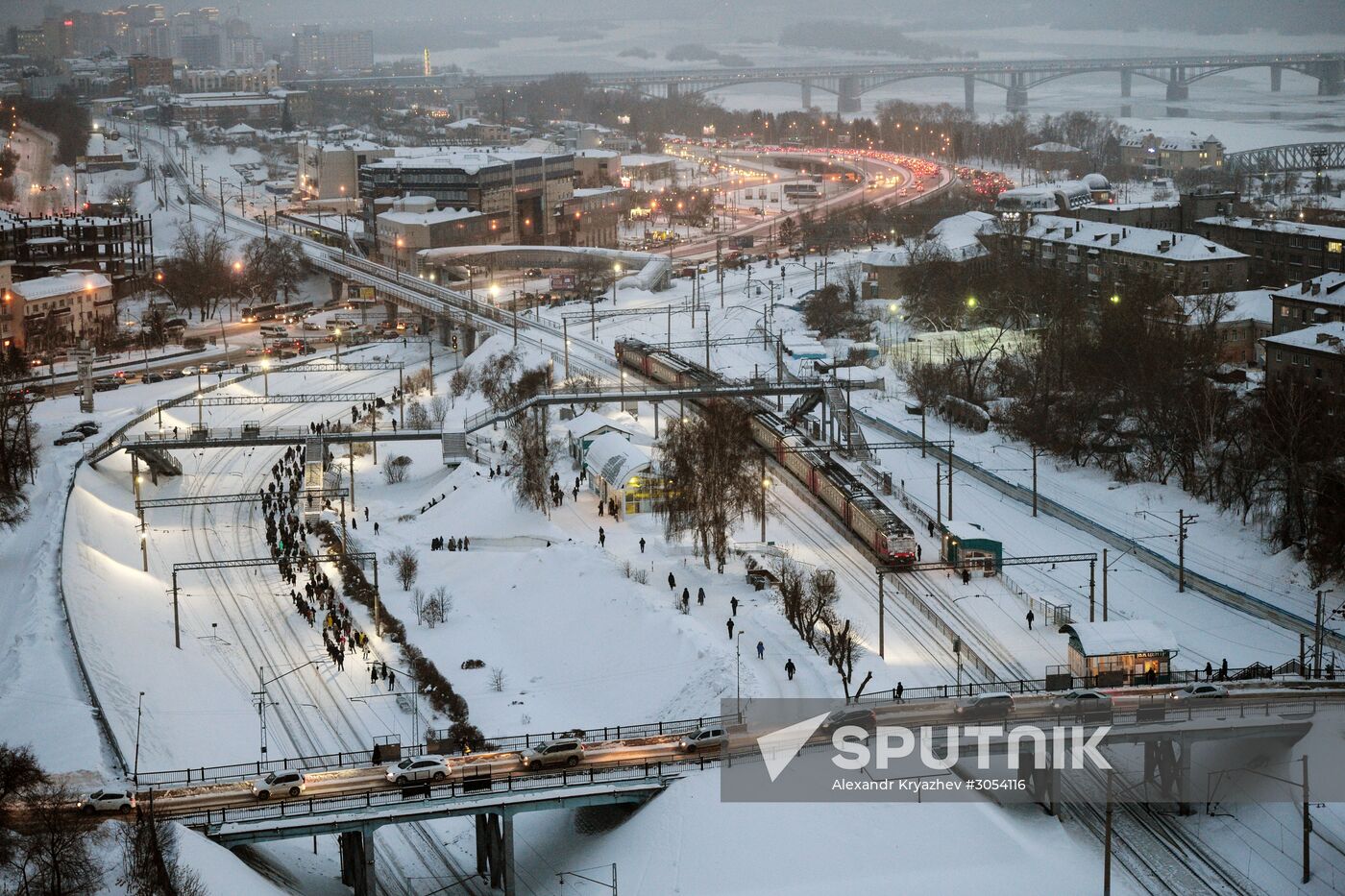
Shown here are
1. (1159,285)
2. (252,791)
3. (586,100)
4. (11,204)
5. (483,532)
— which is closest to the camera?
(252,791)

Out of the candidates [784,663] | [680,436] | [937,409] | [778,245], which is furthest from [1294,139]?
[784,663]

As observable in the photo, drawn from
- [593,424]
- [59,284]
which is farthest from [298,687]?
[59,284]

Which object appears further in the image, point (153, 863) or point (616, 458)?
point (616, 458)

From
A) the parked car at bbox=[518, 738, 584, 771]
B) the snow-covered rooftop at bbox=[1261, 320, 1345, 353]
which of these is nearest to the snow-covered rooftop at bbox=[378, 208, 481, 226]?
the snow-covered rooftop at bbox=[1261, 320, 1345, 353]

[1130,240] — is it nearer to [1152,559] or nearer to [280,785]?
[1152,559]

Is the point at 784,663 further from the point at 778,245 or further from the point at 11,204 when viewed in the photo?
the point at 11,204

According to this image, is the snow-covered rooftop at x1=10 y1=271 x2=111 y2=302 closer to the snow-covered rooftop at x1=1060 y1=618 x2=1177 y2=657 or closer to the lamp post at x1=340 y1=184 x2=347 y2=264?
the lamp post at x1=340 y1=184 x2=347 y2=264
